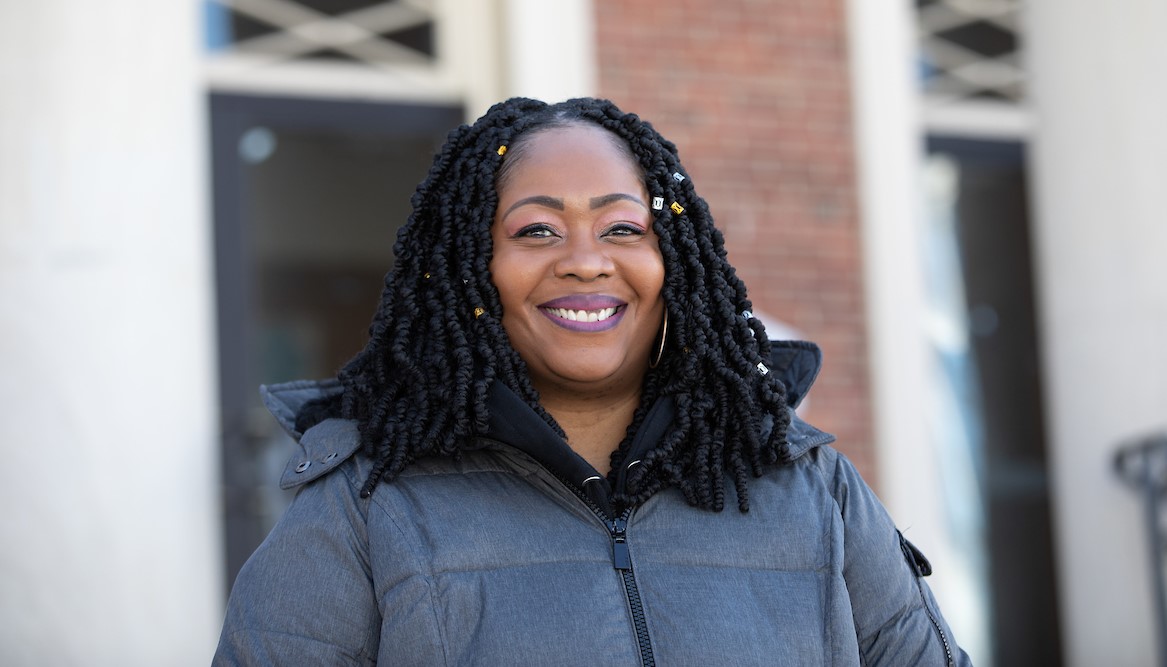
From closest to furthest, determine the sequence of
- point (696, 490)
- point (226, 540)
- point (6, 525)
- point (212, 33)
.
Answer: point (696, 490), point (6, 525), point (226, 540), point (212, 33)

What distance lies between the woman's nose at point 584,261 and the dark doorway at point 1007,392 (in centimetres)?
496

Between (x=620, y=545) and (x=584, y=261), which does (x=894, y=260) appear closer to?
(x=584, y=261)

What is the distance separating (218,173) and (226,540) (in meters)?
1.42

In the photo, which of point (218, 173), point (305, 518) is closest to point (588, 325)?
point (305, 518)

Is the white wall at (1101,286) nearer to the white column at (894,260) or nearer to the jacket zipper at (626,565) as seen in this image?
the white column at (894,260)

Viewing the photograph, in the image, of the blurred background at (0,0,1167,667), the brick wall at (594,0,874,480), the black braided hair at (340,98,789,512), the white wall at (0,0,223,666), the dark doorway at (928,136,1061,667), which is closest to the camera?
the black braided hair at (340,98,789,512)

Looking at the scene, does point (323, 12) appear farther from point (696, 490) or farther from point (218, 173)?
point (696, 490)

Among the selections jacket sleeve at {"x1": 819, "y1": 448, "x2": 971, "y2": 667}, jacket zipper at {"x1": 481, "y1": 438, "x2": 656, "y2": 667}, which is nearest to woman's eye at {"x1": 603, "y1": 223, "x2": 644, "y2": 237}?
jacket zipper at {"x1": 481, "y1": 438, "x2": 656, "y2": 667}

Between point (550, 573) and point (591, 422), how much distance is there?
0.35 metres

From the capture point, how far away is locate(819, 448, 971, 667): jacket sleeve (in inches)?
94.3

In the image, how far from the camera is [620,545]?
7.57 feet

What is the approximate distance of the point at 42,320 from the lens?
5113 mm

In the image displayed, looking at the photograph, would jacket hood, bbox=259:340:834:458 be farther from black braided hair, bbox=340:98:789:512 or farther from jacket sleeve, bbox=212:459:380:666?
jacket sleeve, bbox=212:459:380:666

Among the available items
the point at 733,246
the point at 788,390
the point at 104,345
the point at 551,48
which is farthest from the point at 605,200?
the point at 733,246
